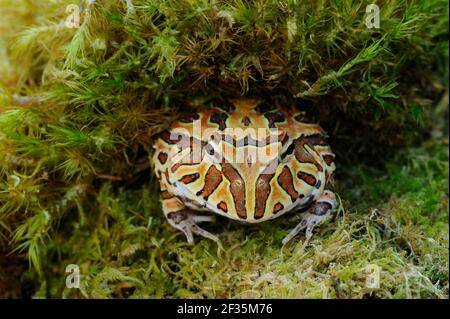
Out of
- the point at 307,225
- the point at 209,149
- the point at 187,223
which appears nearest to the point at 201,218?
the point at 187,223

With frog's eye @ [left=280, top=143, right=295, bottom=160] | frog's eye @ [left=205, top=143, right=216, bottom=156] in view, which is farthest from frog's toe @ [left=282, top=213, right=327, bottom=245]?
frog's eye @ [left=205, top=143, right=216, bottom=156]

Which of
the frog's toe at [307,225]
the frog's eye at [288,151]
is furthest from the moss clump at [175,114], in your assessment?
the frog's eye at [288,151]

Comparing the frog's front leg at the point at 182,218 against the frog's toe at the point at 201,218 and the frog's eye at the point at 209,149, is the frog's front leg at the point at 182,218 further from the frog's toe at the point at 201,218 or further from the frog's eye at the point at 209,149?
the frog's eye at the point at 209,149

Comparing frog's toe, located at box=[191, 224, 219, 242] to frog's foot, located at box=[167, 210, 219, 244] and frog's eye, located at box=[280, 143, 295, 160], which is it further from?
frog's eye, located at box=[280, 143, 295, 160]

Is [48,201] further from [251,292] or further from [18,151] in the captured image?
[251,292]

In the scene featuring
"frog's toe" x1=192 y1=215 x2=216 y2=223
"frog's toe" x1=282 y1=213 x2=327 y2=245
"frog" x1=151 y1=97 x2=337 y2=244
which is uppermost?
"frog" x1=151 y1=97 x2=337 y2=244

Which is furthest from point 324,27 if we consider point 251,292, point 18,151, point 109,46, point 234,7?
point 18,151
